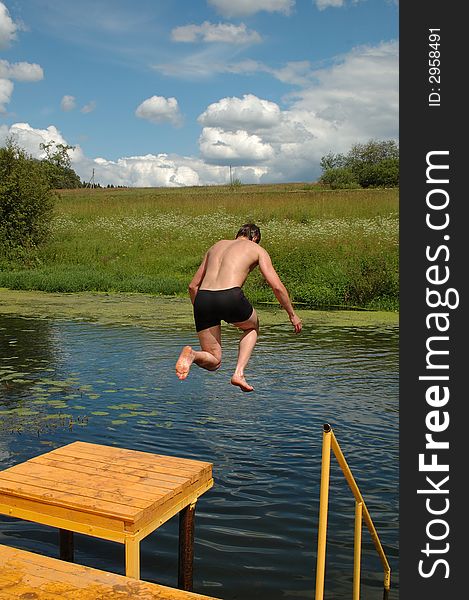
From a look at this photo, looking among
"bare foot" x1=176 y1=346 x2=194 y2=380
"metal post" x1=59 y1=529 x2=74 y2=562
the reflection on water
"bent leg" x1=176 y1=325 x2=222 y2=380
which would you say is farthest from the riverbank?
"metal post" x1=59 y1=529 x2=74 y2=562

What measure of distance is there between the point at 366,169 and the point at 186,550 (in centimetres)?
6234

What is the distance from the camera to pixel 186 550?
15.2 ft

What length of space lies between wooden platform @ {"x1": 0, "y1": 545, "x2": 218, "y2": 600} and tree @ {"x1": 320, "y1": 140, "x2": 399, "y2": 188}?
171ft

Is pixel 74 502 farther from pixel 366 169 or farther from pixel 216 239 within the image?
pixel 366 169

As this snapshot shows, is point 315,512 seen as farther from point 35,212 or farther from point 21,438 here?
point 35,212

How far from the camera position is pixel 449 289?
3811 mm

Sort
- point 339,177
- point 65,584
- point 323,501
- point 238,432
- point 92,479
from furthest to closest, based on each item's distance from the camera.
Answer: point 339,177 → point 238,432 → point 92,479 → point 65,584 → point 323,501

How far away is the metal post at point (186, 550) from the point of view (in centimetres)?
459

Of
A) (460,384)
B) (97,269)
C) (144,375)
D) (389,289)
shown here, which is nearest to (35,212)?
(97,269)

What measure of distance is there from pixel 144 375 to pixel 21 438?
144 inches

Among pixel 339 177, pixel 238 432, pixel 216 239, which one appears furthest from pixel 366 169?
pixel 238 432

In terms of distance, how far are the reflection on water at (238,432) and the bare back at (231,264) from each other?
6.13 ft

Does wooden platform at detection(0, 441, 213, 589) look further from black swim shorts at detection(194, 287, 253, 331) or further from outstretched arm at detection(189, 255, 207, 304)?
outstretched arm at detection(189, 255, 207, 304)

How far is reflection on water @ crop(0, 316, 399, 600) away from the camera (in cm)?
505
